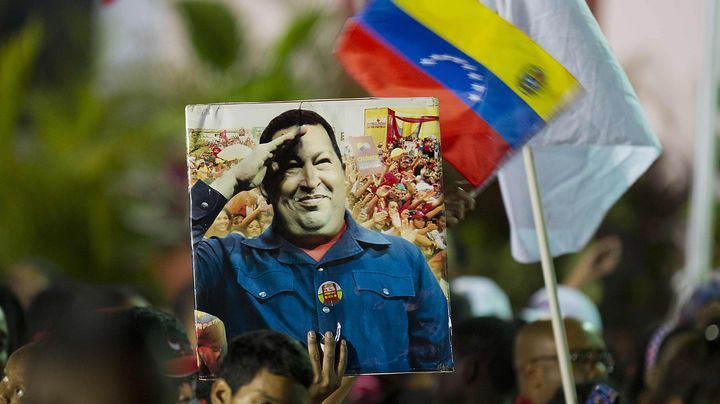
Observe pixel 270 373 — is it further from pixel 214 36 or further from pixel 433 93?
pixel 214 36

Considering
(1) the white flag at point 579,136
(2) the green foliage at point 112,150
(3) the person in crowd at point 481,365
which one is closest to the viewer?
(1) the white flag at point 579,136

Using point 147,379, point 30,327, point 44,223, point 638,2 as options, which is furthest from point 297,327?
point 638,2

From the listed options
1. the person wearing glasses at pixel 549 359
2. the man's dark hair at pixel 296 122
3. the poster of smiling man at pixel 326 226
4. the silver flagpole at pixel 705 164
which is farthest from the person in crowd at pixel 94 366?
the silver flagpole at pixel 705 164

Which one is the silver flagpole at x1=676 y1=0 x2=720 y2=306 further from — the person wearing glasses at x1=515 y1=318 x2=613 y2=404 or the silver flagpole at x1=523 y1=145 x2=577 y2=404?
the silver flagpole at x1=523 y1=145 x2=577 y2=404

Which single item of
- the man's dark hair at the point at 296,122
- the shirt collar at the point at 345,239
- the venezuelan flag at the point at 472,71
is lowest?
the shirt collar at the point at 345,239

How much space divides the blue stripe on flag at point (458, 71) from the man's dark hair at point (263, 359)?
0.98 m

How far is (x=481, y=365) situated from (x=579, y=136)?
126 centimetres

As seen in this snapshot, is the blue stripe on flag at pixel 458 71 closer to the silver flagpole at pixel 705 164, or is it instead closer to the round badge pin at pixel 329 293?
the round badge pin at pixel 329 293

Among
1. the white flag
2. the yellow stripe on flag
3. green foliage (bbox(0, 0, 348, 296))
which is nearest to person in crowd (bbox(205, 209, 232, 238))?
the yellow stripe on flag

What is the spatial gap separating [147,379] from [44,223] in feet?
30.9

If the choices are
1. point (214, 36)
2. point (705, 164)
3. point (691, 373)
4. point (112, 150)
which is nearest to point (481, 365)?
point (691, 373)

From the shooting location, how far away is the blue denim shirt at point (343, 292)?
11.8 feet

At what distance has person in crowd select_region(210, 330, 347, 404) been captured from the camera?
3285 millimetres

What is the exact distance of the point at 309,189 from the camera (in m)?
3.61
